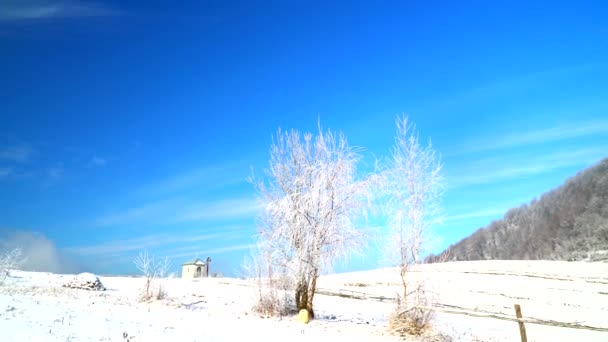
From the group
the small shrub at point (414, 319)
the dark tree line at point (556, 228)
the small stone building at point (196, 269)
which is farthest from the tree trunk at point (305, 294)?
the dark tree line at point (556, 228)

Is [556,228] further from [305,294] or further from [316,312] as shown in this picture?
[305,294]

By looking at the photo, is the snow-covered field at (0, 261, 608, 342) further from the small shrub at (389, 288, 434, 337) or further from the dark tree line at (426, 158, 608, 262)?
the dark tree line at (426, 158, 608, 262)

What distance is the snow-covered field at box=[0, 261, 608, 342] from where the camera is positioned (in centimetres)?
1256

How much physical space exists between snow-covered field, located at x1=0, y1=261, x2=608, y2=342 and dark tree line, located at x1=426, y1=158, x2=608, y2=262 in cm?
4566

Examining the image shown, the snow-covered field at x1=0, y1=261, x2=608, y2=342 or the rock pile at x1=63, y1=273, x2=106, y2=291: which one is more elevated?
the rock pile at x1=63, y1=273, x2=106, y2=291

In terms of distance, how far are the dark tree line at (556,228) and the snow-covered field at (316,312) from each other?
45661mm

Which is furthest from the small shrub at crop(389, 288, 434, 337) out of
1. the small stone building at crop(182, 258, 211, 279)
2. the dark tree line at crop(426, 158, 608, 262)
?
the dark tree line at crop(426, 158, 608, 262)

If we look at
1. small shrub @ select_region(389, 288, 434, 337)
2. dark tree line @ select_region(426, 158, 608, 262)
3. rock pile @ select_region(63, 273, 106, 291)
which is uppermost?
dark tree line @ select_region(426, 158, 608, 262)

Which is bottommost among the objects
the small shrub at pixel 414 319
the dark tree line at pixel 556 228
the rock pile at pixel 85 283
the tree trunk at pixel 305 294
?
the small shrub at pixel 414 319

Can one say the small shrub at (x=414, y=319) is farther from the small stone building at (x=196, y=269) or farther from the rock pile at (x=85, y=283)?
the small stone building at (x=196, y=269)

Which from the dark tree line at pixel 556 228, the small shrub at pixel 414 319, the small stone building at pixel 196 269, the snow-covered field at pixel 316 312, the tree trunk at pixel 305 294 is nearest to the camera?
the snow-covered field at pixel 316 312

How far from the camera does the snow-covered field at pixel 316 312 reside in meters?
12.6

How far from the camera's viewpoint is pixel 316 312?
→ 2217 cm

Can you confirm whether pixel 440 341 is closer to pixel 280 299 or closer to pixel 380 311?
pixel 280 299
